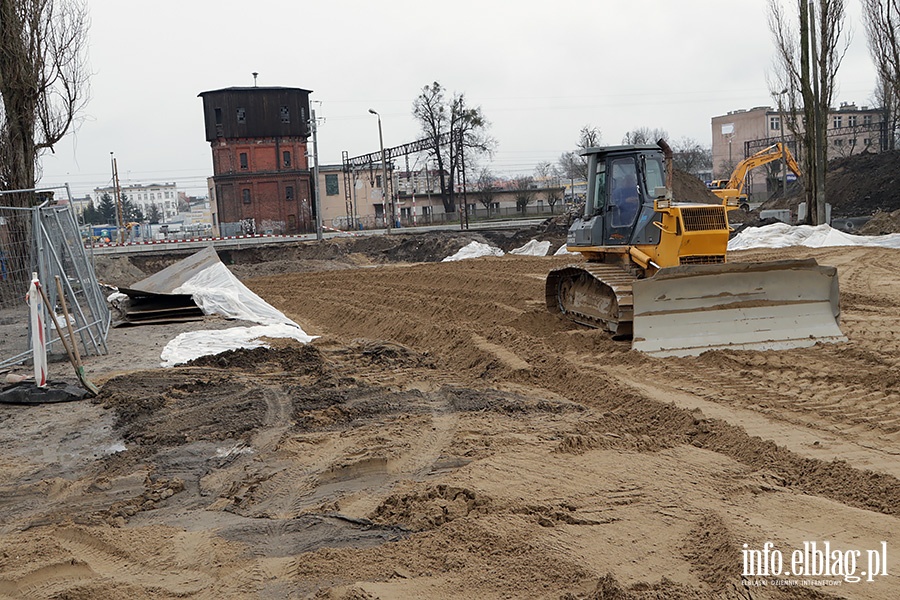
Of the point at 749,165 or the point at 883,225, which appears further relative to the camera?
the point at 749,165

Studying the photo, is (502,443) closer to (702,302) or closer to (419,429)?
(419,429)

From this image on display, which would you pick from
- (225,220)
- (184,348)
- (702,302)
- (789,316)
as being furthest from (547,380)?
(225,220)

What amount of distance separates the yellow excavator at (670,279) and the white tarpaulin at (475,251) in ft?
65.1

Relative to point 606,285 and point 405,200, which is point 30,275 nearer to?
point 606,285

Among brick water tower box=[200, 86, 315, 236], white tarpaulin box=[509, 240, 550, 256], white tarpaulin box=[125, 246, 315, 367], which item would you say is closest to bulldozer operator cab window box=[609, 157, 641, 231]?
white tarpaulin box=[125, 246, 315, 367]

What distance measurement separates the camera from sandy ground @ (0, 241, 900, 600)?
4652 millimetres

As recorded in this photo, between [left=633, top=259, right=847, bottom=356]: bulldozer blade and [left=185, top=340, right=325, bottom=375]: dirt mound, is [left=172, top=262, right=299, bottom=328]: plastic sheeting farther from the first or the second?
[left=633, top=259, right=847, bottom=356]: bulldozer blade

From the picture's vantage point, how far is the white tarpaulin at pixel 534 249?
32625 mm

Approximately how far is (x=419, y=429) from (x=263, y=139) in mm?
55474

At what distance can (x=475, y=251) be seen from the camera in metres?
33.8

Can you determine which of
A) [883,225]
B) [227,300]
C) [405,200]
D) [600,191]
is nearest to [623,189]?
[600,191]

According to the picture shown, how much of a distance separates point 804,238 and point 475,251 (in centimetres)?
1295

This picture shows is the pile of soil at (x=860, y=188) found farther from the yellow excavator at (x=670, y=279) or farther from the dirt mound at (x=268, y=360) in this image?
the dirt mound at (x=268, y=360)

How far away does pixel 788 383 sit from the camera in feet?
Answer: 28.9
